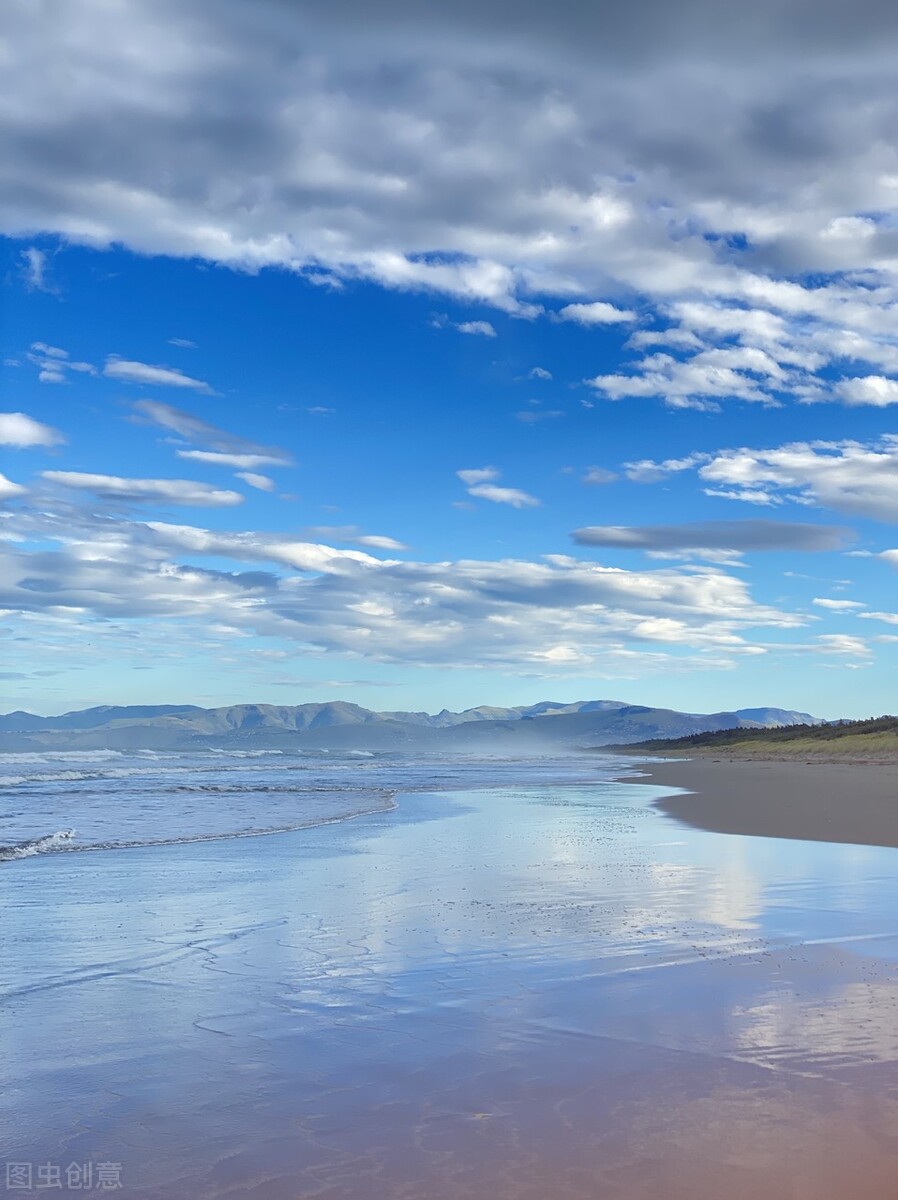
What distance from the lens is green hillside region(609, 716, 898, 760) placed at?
58.6 metres

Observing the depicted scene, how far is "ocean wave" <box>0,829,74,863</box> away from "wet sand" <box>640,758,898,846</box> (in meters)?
13.4

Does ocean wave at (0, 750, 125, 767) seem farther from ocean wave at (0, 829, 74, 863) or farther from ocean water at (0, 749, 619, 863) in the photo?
ocean wave at (0, 829, 74, 863)

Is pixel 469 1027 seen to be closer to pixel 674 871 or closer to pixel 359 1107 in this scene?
pixel 359 1107

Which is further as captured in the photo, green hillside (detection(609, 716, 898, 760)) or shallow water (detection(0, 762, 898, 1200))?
green hillside (detection(609, 716, 898, 760))

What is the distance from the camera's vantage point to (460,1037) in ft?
20.3

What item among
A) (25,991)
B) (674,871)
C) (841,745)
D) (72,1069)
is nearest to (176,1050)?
(72,1069)

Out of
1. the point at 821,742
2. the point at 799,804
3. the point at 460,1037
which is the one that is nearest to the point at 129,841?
the point at 460,1037

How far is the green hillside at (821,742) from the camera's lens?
58594 millimetres

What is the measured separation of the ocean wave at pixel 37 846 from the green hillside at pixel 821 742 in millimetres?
46371

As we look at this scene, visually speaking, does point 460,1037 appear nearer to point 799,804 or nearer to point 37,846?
point 37,846

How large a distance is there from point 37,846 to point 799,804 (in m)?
19.4

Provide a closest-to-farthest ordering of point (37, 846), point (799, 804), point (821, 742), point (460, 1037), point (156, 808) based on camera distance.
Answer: point (460, 1037), point (37, 846), point (799, 804), point (156, 808), point (821, 742)

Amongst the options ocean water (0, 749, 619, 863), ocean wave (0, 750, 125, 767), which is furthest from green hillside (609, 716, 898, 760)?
ocean wave (0, 750, 125, 767)

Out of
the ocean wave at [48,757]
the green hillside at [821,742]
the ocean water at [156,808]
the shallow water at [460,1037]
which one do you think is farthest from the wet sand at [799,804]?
the ocean wave at [48,757]
